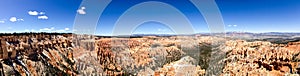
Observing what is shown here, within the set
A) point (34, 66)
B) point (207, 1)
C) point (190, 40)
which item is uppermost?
point (207, 1)

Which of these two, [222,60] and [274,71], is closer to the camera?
[274,71]

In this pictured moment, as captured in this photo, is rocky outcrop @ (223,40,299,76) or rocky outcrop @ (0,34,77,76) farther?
rocky outcrop @ (0,34,77,76)

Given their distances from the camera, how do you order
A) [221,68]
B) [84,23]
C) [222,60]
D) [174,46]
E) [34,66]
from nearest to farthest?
[84,23] < [221,68] < [222,60] < [34,66] < [174,46]

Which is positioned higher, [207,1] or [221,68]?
[207,1]

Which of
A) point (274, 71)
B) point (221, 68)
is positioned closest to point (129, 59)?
point (221, 68)

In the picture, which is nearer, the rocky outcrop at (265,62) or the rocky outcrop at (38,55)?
the rocky outcrop at (265,62)

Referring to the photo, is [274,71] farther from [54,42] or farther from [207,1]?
[54,42]

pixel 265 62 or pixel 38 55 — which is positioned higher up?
pixel 265 62

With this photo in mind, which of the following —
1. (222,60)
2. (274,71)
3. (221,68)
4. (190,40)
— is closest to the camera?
(274,71)

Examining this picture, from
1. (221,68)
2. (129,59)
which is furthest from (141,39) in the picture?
Result: (221,68)

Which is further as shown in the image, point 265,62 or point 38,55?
point 38,55
